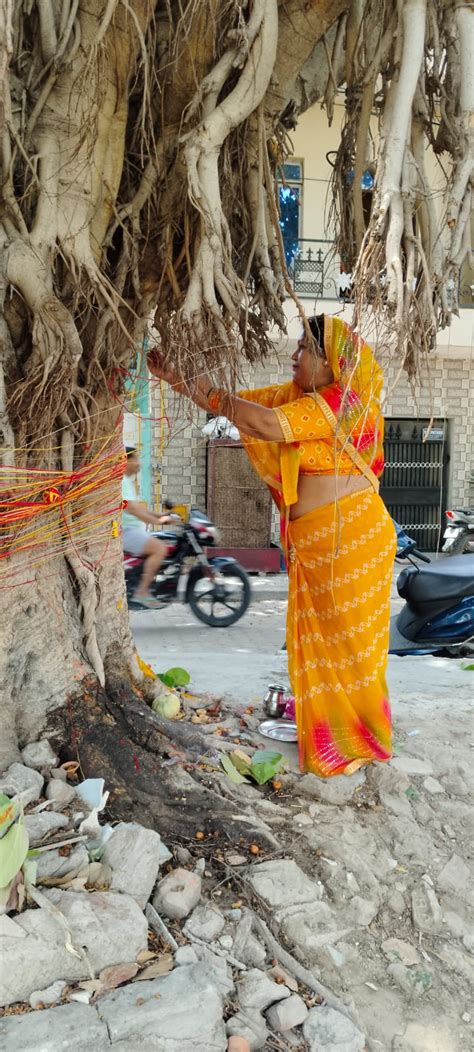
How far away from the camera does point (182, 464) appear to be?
477 inches

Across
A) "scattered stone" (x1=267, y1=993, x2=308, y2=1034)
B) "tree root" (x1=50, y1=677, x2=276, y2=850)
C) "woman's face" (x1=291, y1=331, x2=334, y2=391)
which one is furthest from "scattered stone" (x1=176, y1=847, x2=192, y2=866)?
"woman's face" (x1=291, y1=331, x2=334, y2=391)

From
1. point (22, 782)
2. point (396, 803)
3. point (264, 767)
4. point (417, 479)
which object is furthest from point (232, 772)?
point (417, 479)

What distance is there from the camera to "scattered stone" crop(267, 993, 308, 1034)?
2035 mm

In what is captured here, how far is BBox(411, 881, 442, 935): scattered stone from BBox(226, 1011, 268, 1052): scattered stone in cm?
73

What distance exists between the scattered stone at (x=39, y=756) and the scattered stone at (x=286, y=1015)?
1010mm

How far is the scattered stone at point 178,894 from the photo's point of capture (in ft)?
7.43

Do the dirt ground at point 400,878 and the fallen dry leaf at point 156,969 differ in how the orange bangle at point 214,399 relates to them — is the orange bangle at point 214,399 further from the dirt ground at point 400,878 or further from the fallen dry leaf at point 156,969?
the fallen dry leaf at point 156,969

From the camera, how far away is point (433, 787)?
3.21 m

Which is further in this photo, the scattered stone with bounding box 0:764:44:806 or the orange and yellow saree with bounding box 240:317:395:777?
the orange and yellow saree with bounding box 240:317:395:777

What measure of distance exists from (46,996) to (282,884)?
2.75ft

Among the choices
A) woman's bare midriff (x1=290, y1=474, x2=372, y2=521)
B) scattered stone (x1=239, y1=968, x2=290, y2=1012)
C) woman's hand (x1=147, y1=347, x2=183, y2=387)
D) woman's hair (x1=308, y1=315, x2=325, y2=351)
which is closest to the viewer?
scattered stone (x1=239, y1=968, x2=290, y2=1012)

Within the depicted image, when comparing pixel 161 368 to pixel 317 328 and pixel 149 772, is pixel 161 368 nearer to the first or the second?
pixel 317 328

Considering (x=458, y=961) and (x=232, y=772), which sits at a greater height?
(x=232, y=772)

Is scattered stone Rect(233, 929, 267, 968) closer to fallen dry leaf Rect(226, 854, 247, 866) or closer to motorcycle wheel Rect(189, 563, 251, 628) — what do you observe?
fallen dry leaf Rect(226, 854, 247, 866)
